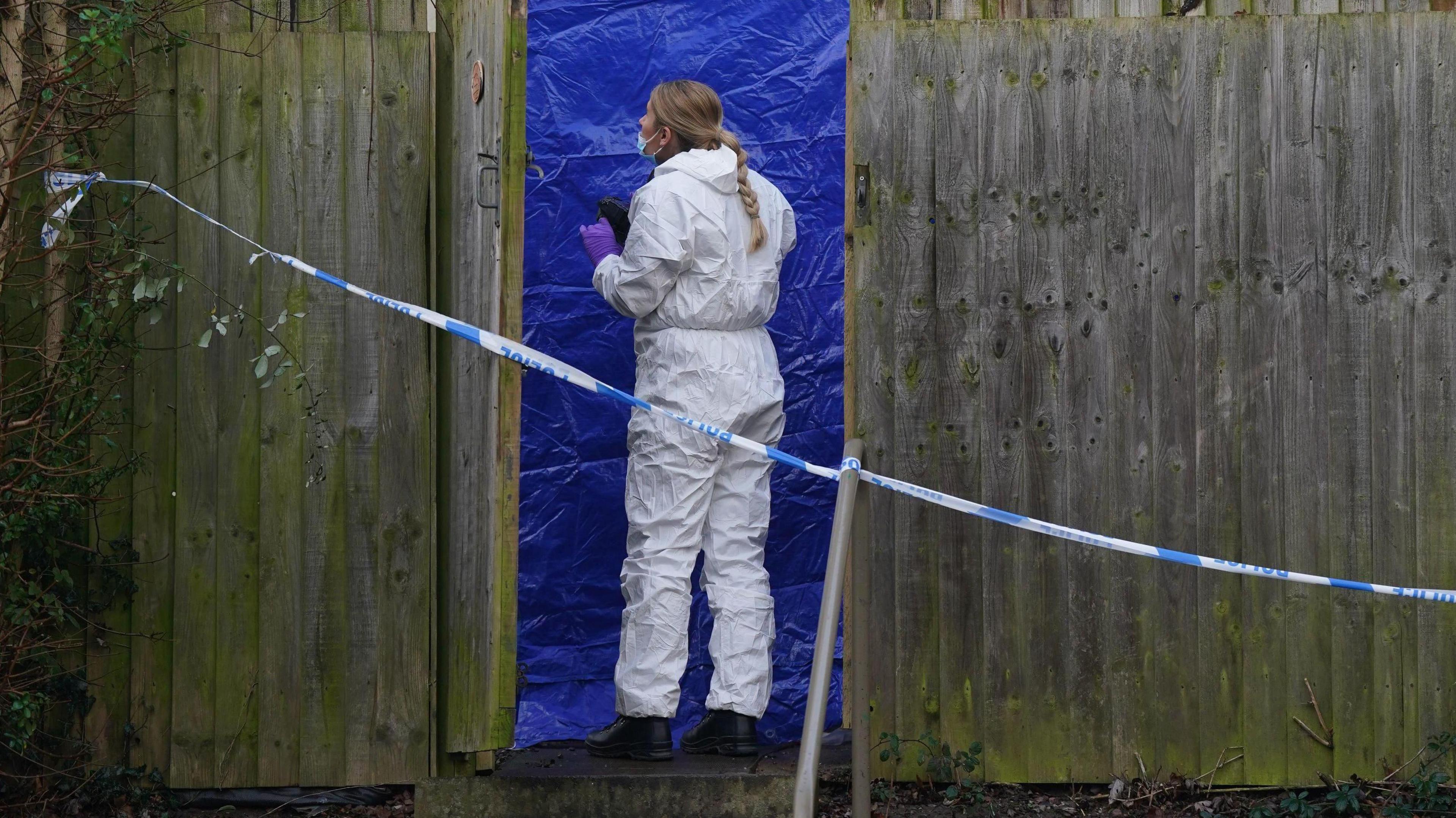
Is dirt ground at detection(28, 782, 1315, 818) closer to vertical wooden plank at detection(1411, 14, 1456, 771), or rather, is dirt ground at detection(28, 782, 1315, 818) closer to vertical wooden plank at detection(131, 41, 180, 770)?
vertical wooden plank at detection(131, 41, 180, 770)

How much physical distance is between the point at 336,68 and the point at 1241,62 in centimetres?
274

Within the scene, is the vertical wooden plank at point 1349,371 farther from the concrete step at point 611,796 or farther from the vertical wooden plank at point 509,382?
the vertical wooden plank at point 509,382

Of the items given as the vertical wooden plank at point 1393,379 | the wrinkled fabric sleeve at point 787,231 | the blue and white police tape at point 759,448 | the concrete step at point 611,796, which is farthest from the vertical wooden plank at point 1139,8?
the concrete step at point 611,796

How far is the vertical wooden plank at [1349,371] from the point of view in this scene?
4266mm

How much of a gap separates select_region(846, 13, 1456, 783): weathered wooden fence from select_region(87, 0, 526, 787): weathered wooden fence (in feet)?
4.38

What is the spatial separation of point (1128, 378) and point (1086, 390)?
0.13 meters

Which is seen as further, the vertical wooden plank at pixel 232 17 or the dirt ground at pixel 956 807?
the vertical wooden plank at pixel 232 17

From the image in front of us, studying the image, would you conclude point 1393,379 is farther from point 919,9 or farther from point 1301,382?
point 919,9

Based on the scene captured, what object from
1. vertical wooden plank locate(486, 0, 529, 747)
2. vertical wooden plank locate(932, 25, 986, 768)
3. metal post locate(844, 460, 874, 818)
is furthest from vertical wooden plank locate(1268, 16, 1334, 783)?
vertical wooden plank locate(486, 0, 529, 747)

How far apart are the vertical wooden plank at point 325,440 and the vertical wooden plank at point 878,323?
Result: 157 centimetres

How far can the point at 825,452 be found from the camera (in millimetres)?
5328

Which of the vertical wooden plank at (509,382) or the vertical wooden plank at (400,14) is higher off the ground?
the vertical wooden plank at (400,14)

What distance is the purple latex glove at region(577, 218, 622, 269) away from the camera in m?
4.65

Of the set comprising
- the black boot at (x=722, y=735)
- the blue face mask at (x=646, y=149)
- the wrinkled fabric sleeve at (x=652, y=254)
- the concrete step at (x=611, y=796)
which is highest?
the blue face mask at (x=646, y=149)
